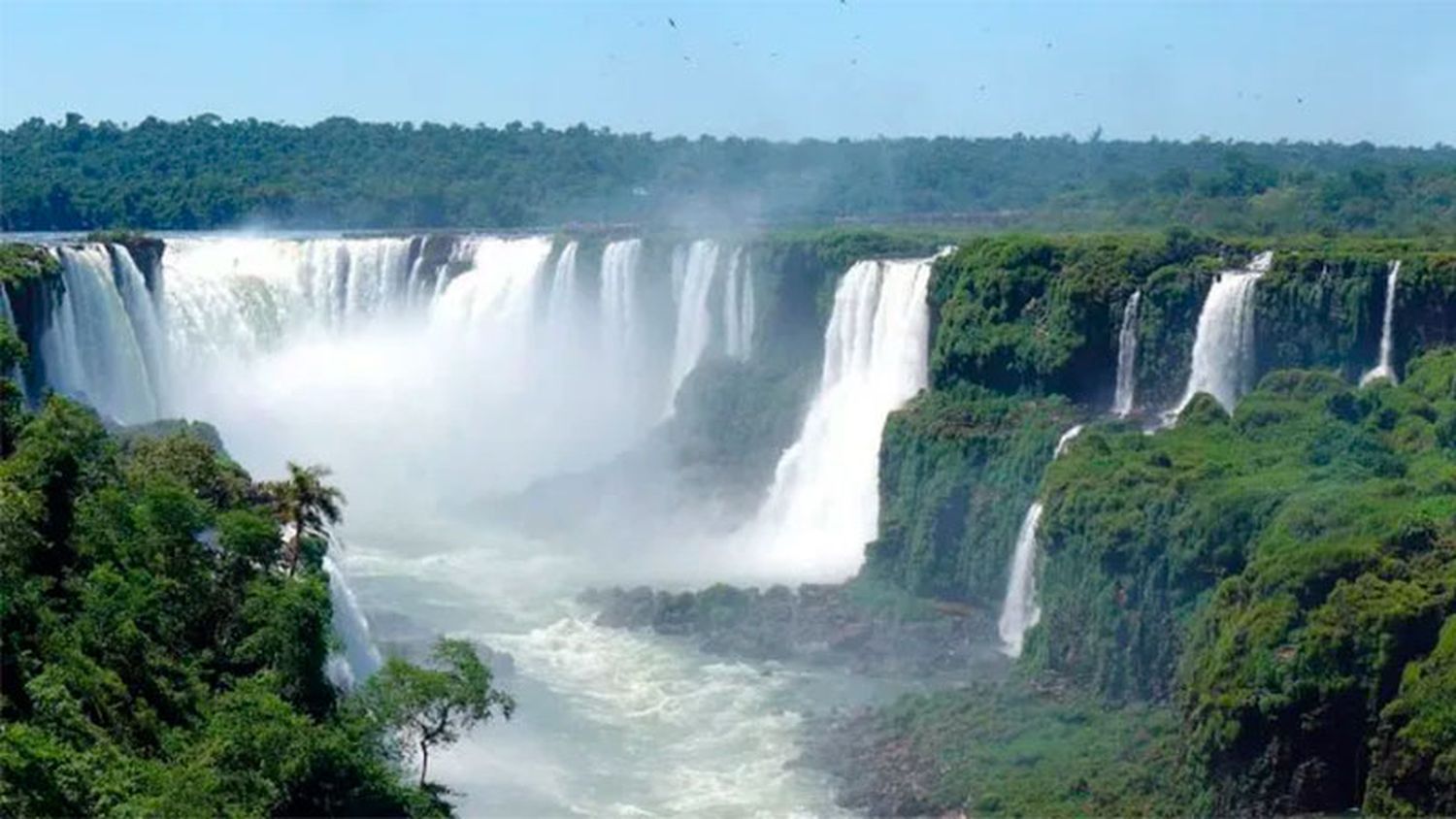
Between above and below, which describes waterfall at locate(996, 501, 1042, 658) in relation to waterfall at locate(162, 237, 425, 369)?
below

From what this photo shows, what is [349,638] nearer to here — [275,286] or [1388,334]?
[1388,334]

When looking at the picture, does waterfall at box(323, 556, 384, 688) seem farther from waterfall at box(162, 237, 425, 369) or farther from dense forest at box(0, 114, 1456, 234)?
dense forest at box(0, 114, 1456, 234)

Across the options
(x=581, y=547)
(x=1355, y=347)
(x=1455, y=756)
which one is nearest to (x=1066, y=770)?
(x=1455, y=756)

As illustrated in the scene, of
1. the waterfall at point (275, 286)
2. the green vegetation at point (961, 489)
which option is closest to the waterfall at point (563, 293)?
the waterfall at point (275, 286)

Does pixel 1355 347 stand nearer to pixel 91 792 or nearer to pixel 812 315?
pixel 812 315

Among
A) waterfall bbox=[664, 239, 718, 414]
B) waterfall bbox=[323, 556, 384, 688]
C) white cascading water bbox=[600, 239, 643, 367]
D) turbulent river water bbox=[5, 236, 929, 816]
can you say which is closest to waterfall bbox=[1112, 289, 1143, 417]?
turbulent river water bbox=[5, 236, 929, 816]

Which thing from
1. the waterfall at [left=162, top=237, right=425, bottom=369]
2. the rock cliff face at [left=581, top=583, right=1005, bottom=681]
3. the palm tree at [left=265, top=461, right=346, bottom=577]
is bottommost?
the rock cliff face at [left=581, top=583, right=1005, bottom=681]

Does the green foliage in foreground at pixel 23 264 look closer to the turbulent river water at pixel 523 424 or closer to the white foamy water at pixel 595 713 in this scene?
the turbulent river water at pixel 523 424

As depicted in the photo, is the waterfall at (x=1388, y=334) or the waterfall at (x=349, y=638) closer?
the waterfall at (x=349, y=638)
